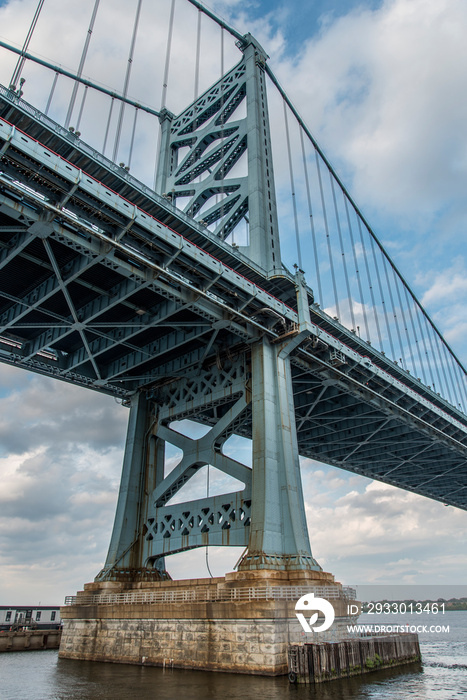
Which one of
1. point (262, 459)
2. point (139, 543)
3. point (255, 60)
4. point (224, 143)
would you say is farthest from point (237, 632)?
point (255, 60)

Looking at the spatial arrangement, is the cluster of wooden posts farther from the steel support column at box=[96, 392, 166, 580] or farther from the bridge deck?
the bridge deck

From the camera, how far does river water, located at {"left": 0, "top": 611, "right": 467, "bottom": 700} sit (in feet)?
48.9

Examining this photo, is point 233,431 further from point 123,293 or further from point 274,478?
point 123,293

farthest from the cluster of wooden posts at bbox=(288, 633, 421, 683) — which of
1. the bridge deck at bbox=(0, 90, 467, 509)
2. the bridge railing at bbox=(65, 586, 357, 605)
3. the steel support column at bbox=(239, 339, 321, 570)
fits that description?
the bridge deck at bbox=(0, 90, 467, 509)

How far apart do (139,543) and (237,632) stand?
41.9ft

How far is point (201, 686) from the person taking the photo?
16.2 metres

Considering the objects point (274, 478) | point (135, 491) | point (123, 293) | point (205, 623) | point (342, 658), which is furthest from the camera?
point (135, 491)

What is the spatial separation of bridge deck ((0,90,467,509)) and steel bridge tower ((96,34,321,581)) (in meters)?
1.01

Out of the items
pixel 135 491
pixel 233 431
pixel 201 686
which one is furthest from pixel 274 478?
pixel 135 491

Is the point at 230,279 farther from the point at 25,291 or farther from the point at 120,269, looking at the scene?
the point at 25,291

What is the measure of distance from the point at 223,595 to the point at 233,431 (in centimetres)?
1029

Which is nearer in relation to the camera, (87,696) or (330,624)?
(87,696)

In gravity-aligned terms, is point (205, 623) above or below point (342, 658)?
above

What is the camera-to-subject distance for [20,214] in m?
20.0
